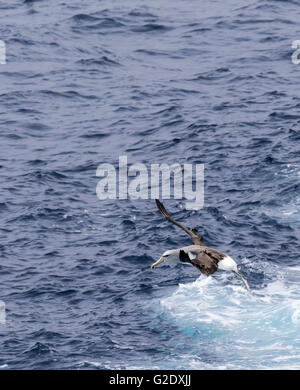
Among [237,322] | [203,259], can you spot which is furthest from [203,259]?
[237,322]

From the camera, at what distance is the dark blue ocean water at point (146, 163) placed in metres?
51.2

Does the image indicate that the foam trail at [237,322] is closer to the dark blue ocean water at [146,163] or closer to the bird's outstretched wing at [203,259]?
the dark blue ocean water at [146,163]

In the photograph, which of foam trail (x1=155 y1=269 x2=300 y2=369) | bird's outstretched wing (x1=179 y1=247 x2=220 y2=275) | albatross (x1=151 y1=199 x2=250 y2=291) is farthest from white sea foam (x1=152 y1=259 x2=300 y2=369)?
bird's outstretched wing (x1=179 y1=247 x2=220 y2=275)

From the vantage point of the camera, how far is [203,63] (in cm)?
8269

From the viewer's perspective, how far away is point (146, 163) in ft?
220

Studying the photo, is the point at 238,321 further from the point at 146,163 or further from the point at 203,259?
the point at 146,163

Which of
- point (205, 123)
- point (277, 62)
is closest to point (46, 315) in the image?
point (205, 123)

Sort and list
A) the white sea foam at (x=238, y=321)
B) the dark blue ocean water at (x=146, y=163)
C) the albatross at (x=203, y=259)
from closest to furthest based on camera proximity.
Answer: the albatross at (x=203, y=259)
the white sea foam at (x=238, y=321)
the dark blue ocean water at (x=146, y=163)

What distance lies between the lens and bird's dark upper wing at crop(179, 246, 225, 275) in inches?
1614

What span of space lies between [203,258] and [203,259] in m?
0.07

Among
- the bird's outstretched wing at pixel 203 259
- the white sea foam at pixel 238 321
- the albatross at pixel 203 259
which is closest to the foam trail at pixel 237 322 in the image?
the white sea foam at pixel 238 321

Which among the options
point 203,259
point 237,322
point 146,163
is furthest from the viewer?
point 146,163

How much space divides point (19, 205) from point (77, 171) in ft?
17.9
